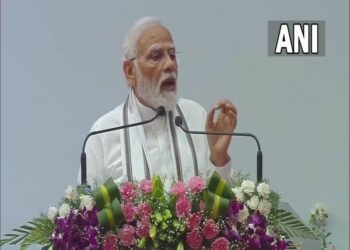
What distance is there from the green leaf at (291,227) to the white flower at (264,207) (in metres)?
0.06

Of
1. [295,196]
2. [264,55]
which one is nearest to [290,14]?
[264,55]

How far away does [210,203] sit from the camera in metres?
1.46

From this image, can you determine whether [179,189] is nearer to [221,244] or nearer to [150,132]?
[221,244]

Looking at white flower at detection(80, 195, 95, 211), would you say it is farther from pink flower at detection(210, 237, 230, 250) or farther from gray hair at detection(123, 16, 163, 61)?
gray hair at detection(123, 16, 163, 61)

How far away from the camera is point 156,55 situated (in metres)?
2.27

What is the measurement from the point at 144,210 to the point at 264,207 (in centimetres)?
30

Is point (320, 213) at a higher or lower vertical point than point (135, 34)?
lower

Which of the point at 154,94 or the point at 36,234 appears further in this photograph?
the point at 154,94

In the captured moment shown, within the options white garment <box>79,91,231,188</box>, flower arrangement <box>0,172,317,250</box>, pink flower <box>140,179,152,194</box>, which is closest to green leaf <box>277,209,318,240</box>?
flower arrangement <box>0,172,317,250</box>

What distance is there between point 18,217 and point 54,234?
6.74ft

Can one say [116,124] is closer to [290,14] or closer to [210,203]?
[210,203]

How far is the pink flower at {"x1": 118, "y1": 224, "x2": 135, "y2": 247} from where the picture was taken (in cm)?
142

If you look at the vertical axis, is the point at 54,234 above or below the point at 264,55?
below

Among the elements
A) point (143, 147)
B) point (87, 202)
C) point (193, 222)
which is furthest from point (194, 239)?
point (143, 147)
